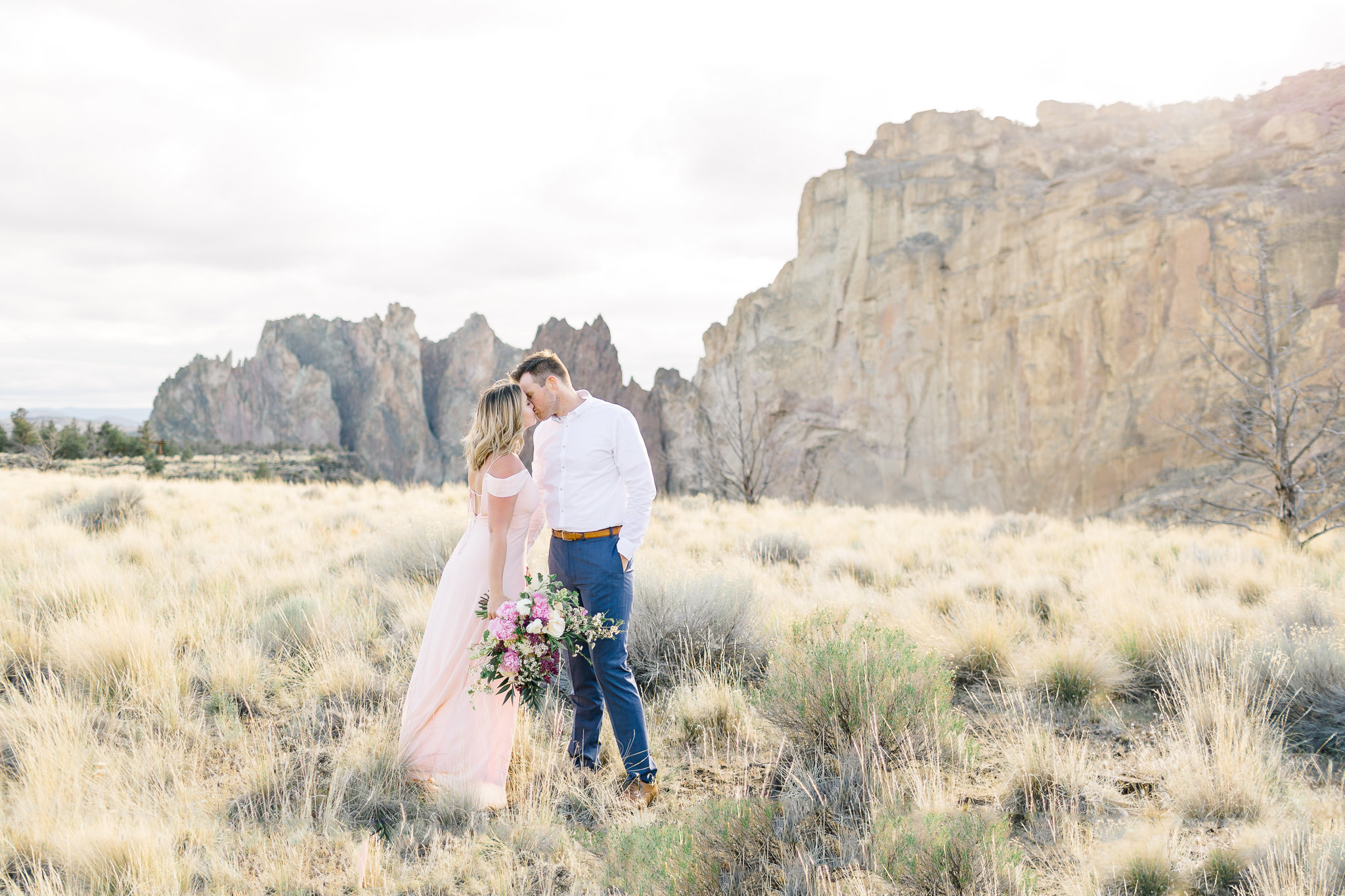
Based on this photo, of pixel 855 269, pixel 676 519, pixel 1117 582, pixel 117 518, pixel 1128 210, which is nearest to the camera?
pixel 1117 582

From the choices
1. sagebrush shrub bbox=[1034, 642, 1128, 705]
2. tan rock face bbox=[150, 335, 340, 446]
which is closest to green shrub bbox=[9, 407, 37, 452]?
sagebrush shrub bbox=[1034, 642, 1128, 705]

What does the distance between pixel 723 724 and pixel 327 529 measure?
724 cm

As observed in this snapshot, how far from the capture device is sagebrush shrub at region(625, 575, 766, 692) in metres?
4.62

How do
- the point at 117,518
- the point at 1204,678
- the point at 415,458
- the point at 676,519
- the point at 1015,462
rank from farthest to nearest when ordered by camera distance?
the point at 415,458, the point at 1015,462, the point at 676,519, the point at 117,518, the point at 1204,678

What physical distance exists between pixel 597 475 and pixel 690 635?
1919 millimetres

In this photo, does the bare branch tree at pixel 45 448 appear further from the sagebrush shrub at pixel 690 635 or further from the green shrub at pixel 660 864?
the green shrub at pixel 660 864

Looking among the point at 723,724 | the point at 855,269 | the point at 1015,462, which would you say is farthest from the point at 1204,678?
the point at 855,269

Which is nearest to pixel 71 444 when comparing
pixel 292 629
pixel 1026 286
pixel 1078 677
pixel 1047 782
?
pixel 292 629

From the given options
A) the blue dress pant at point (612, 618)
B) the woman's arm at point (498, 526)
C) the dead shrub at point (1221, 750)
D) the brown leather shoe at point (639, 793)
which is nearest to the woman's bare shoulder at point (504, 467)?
the woman's arm at point (498, 526)

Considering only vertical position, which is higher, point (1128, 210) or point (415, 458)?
point (1128, 210)

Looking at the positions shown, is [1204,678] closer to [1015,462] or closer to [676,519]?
[676,519]

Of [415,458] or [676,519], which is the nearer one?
[676,519]

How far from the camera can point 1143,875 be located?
7.74 feet

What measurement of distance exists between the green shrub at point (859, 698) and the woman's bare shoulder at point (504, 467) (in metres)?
1.76
